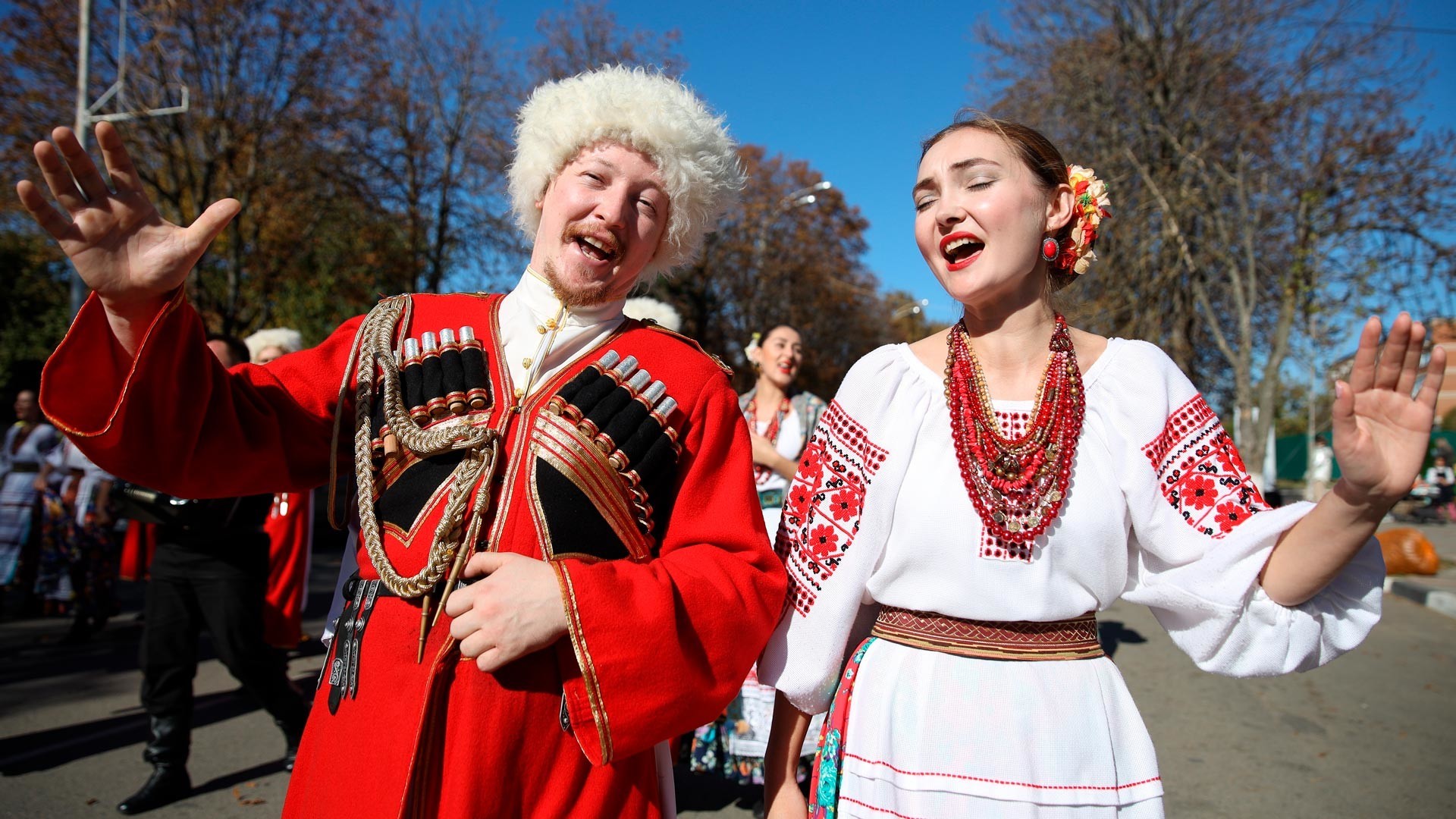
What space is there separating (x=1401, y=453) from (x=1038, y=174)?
0.84 m

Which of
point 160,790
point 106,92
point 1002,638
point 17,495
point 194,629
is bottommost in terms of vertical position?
point 160,790

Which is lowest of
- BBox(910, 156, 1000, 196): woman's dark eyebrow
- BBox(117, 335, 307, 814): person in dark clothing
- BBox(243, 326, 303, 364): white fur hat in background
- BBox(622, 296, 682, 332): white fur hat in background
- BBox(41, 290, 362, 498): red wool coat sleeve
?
BBox(117, 335, 307, 814): person in dark clothing

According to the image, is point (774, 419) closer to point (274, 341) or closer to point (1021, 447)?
point (274, 341)

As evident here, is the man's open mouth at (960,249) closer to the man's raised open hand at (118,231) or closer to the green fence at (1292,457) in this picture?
the man's raised open hand at (118,231)

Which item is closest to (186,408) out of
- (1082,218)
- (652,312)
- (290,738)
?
(1082,218)

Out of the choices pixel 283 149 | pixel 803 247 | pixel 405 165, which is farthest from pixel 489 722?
pixel 803 247

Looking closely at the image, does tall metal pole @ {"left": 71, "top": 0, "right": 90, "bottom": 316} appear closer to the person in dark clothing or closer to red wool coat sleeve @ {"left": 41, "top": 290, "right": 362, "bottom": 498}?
the person in dark clothing

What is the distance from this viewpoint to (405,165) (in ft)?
51.9

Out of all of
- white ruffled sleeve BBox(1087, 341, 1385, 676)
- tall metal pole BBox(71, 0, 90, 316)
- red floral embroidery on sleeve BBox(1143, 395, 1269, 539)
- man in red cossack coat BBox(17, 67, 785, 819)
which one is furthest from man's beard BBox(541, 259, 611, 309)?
tall metal pole BBox(71, 0, 90, 316)

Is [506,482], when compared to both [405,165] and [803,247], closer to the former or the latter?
[405,165]

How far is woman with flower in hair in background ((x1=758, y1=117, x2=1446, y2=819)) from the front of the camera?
1.63 m

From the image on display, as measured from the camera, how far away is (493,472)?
67.2 inches

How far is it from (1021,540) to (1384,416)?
2.04 ft

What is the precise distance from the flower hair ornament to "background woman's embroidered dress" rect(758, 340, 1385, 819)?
0.23m
